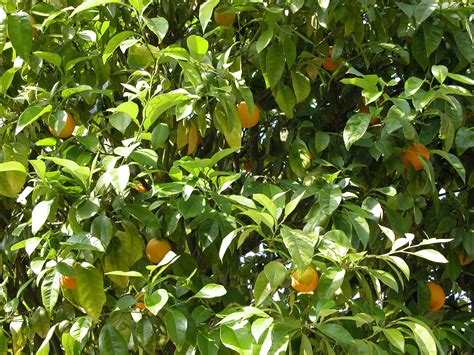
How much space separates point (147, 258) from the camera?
1.94 m

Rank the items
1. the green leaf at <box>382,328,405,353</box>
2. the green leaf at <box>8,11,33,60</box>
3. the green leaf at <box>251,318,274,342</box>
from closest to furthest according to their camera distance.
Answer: the green leaf at <box>251,318,274,342</box> < the green leaf at <box>382,328,405,353</box> < the green leaf at <box>8,11,33,60</box>

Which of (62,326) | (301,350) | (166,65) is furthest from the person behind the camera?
(166,65)

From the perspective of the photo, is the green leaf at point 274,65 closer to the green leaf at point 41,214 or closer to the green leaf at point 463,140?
the green leaf at point 463,140

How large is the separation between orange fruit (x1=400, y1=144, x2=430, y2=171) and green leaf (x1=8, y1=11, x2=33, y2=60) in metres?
0.93

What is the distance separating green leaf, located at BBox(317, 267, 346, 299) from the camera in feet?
5.07

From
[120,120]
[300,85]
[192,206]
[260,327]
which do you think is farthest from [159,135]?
[260,327]

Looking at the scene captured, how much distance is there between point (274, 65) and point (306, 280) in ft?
1.98

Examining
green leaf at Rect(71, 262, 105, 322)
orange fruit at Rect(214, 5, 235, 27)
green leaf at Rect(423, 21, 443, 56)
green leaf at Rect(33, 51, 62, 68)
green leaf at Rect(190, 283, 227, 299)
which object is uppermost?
green leaf at Rect(423, 21, 443, 56)

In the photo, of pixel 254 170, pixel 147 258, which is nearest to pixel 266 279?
pixel 147 258

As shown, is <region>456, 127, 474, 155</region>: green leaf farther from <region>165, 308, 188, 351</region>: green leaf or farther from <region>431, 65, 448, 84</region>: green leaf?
<region>165, 308, 188, 351</region>: green leaf

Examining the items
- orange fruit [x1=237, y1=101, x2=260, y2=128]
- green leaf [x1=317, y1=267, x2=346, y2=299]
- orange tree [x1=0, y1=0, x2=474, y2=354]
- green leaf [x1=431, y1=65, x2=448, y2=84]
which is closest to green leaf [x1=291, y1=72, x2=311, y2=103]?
orange tree [x1=0, y1=0, x2=474, y2=354]

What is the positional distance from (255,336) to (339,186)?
58 cm

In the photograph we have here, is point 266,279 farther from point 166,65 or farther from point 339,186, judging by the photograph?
point 166,65

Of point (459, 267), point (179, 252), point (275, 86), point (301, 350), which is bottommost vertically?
point (459, 267)
